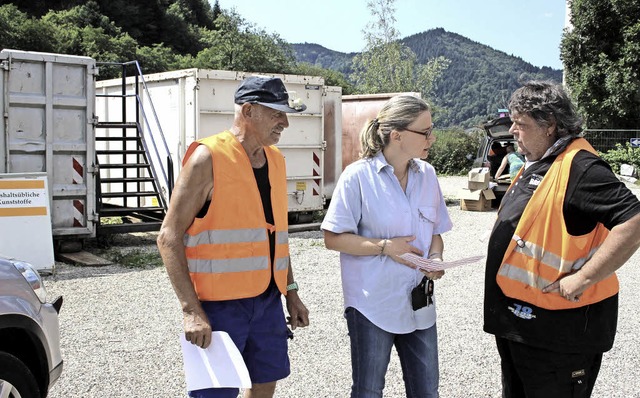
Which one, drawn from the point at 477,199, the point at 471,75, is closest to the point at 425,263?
the point at 477,199

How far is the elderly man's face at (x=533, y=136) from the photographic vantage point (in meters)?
3.06

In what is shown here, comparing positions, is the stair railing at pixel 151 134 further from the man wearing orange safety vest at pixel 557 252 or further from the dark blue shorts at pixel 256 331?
the man wearing orange safety vest at pixel 557 252

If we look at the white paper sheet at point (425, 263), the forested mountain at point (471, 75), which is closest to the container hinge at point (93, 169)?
the white paper sheet at point (425, 263)

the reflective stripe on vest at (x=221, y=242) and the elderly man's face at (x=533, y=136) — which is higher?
the elderly man's face at (x=533, y=136)

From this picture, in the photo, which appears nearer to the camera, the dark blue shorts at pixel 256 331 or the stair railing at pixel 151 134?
the dark blue shorts at pixel 256 331

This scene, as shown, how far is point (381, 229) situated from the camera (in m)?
3.22

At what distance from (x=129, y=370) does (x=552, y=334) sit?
3.32 metres

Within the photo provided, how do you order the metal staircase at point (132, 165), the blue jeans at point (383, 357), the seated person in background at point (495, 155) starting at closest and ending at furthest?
the blue jeans at point (383, 357)
the metal staircase at point (132, 165)
the seated person in background at point (495, 155)

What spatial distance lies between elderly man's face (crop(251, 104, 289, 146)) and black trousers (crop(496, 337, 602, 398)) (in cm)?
136

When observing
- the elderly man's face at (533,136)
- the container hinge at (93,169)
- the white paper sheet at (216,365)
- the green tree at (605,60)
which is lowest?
the white paper sheet at (216,365)

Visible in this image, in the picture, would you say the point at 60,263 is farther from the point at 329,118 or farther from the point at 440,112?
the point at 440,112

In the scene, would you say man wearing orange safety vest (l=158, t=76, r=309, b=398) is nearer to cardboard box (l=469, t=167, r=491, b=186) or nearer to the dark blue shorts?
the dark blue shorts

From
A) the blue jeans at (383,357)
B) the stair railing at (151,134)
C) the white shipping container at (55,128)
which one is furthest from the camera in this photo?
the stair railing at (151,134)

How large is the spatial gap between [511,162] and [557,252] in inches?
496
